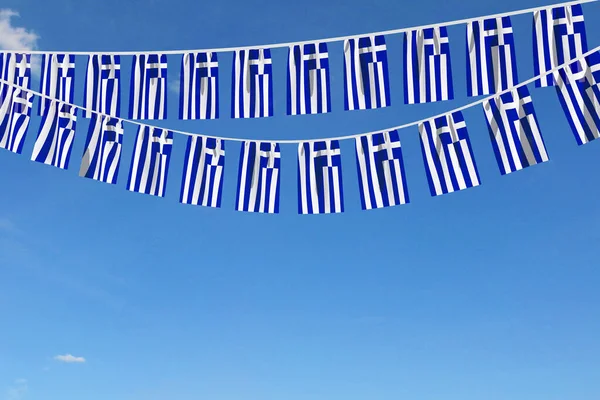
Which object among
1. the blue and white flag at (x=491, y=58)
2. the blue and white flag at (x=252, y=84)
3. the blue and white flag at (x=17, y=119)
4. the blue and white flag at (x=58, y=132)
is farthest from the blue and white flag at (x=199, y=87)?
the blue and white flag at (x=491, y=58)

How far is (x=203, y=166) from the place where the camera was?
13.5 metres

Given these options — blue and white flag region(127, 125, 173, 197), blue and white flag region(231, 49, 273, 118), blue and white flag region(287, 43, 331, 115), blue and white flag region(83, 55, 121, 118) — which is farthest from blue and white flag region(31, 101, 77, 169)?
blue and white flag region(287, 43, 331, 115)

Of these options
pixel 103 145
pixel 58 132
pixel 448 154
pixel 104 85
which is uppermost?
pixel 104 85

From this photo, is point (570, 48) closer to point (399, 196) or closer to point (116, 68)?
point (399, 196)

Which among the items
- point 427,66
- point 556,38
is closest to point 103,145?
point 427,66

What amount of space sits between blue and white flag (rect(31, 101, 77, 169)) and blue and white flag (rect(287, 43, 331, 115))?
465 cm

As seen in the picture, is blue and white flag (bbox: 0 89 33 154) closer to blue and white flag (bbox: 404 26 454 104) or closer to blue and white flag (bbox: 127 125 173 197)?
blue and white flag (bbox: 127 125 173 197)

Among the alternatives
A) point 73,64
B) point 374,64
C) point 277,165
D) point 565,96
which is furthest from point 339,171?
point 73,64

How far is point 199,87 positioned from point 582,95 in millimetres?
7044

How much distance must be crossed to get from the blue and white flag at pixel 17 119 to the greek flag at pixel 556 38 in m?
10.1

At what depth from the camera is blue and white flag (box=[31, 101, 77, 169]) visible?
13.6m

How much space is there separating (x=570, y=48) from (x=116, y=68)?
861 centimetres

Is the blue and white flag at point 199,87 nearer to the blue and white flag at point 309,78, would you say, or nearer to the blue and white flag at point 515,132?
the blue and white flag at point 309,78

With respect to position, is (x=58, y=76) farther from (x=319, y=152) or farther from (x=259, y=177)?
(x=319, y=152)
